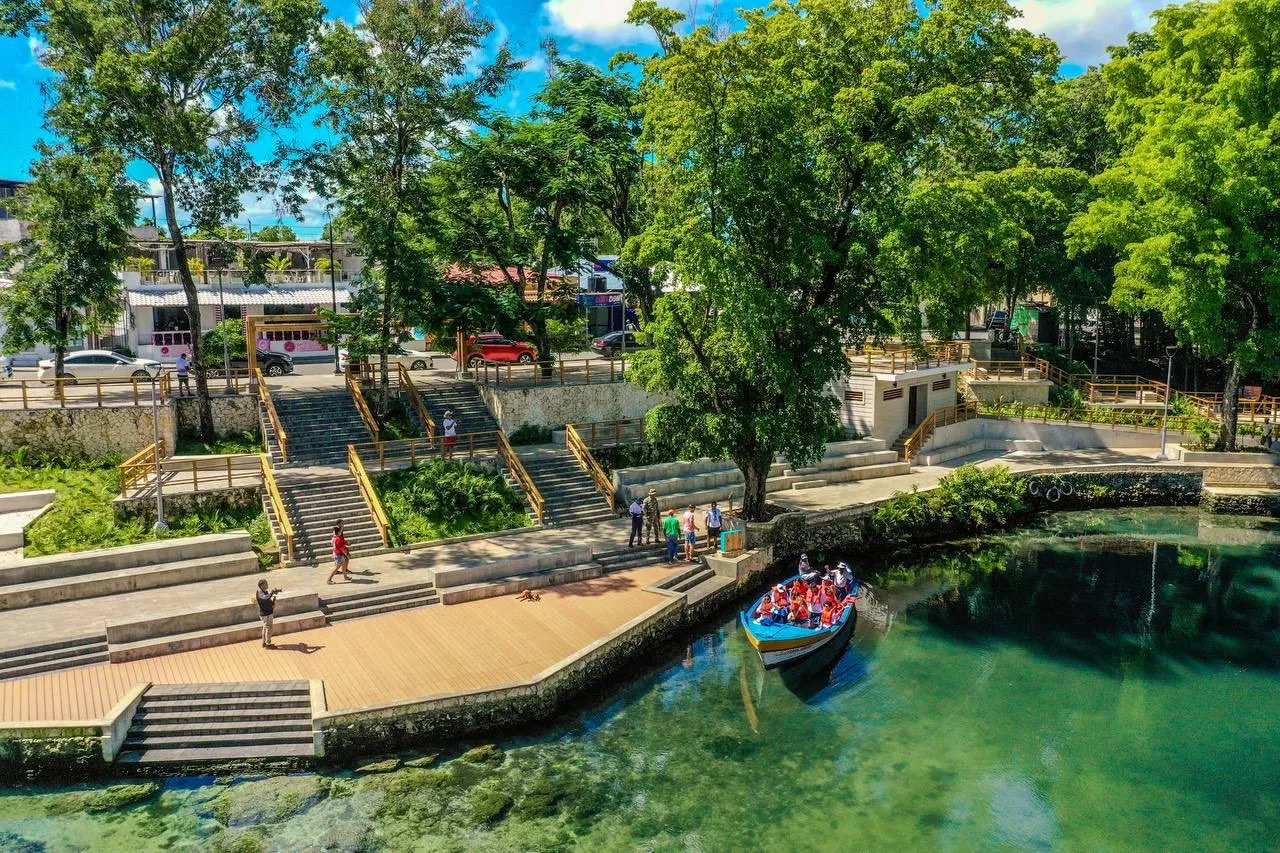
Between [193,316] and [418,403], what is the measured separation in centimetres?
738

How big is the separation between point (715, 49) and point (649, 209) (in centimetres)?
925

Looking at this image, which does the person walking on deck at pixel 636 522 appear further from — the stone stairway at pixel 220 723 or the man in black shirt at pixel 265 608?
the stone stairway at pixel 220 723

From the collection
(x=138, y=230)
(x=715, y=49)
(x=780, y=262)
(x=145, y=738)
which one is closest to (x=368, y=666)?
(x=145, y=738)

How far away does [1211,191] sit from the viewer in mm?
32844

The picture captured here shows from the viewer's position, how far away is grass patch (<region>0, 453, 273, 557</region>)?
23547 mm

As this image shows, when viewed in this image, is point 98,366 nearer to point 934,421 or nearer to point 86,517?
point 86,517

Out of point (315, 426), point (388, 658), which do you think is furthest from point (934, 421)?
point (388, 658)

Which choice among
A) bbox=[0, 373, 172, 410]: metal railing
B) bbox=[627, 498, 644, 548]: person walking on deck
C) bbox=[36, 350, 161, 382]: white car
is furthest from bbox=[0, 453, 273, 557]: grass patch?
bbox=[627, 498, 644, 548]: person walking on deck

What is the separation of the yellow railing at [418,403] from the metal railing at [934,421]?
18.4 metres

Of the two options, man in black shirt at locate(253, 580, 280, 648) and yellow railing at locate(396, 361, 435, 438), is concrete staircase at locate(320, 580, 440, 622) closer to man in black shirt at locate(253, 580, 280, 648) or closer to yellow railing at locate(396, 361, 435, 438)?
man in black shirt at locate(253, 580, 280, 648)

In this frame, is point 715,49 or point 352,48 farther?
point 352,48

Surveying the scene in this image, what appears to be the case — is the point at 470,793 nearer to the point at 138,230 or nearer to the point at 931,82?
the point at 931,82

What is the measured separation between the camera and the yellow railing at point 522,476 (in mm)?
27777

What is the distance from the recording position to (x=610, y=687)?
20.2m
